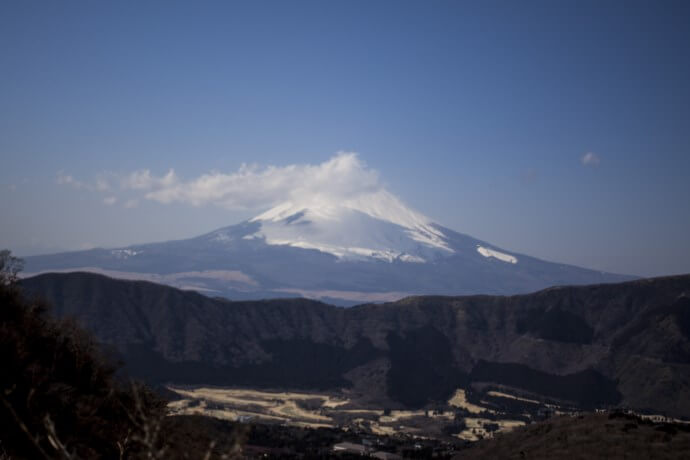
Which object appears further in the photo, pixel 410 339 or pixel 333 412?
pixel 410 339

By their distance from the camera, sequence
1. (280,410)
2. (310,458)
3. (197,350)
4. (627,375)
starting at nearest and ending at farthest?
1. (310,458)
2. (280,410)
3. (627,375)
4. (197,350)

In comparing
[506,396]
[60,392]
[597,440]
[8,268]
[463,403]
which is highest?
[8,268]

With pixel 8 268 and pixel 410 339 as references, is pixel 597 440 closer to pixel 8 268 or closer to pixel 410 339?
pixel 8 268

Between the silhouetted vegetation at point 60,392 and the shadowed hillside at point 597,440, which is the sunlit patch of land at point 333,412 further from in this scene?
the silhouetted vegetation at point 60,392

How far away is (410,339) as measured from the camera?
322 ft

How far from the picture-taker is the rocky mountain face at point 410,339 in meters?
84.9

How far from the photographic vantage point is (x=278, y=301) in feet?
358

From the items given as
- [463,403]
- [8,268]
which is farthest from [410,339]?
[8,268]

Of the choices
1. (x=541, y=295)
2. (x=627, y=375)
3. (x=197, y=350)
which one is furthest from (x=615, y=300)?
(x=197, y=350)

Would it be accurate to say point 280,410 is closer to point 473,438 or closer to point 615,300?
point 473,438

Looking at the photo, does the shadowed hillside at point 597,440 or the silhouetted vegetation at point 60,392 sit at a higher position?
the silhouetted vegetation at point 60,392

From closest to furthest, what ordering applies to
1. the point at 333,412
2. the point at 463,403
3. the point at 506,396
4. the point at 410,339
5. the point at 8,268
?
the point at 8,268, the point at 333,412, the point at 463,403, the point at 506,396, the point at 410,339

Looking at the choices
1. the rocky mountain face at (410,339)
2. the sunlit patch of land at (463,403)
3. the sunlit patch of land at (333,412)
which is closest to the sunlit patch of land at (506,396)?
the rocky mountain face at (410,339)

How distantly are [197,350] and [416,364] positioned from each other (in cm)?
3100
